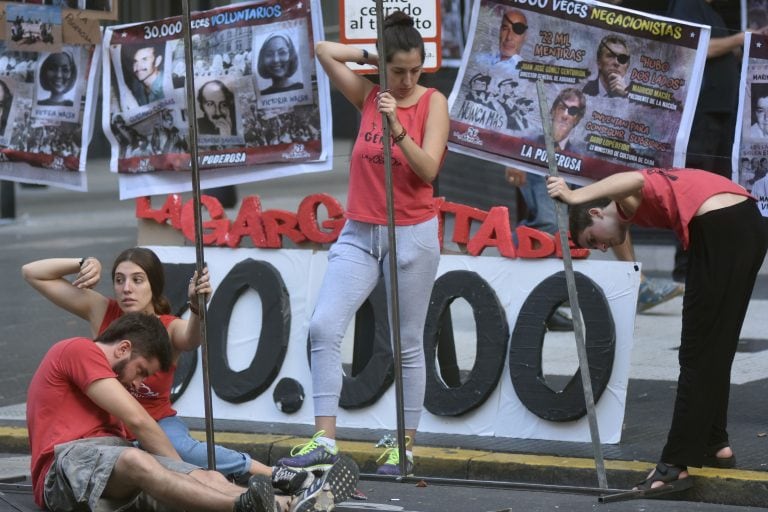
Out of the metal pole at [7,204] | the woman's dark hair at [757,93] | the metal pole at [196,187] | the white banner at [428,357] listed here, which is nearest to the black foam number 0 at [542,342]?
the white banner at [428,357]

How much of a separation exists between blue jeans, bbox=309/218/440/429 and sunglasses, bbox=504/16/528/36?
1098mm

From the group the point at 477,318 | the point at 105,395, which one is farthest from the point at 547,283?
the point at 105,395

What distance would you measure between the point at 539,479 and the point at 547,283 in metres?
0.99

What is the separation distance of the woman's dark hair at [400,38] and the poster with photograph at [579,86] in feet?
2.79

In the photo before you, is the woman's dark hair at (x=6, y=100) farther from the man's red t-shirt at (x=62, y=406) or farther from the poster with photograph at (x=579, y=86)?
the man's red t-shirt at (x=62, y=406)

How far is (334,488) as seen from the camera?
521 centimetres

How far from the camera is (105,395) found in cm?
532

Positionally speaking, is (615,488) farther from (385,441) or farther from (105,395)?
(105,395)

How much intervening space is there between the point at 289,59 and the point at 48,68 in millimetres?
1334

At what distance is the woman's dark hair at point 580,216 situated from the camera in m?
5.71

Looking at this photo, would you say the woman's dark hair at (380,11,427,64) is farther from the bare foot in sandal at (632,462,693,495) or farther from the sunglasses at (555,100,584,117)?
the bare foot in sandal at (632,462,693,495)

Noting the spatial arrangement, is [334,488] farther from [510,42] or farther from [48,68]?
[48,68]

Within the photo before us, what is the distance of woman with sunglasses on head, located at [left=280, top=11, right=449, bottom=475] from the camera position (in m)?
6.02

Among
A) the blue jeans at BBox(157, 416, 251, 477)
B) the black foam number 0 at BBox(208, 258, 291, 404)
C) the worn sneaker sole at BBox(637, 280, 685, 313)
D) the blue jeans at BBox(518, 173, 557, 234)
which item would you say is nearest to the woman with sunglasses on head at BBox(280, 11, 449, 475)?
the blue jeans at BBox(157, 416, 251, 477)
